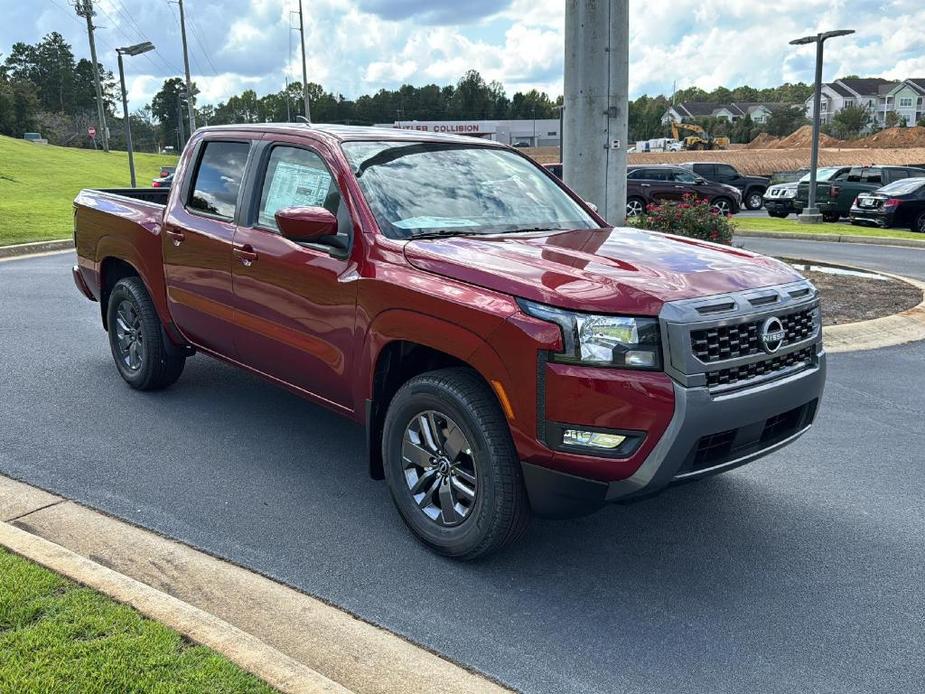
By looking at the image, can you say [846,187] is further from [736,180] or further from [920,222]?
[736,180]

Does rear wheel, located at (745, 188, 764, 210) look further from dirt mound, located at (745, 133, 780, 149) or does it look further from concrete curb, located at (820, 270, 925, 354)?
dirt mound, located at (745, 133, 780, 149)

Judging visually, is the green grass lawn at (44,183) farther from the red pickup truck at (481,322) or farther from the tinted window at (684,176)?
the tinted window at (684,176)

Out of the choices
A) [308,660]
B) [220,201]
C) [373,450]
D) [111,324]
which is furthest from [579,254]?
[111,324]

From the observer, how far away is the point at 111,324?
21.6 ft

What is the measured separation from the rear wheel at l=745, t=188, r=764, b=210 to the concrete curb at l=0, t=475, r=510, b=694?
95.1 feet

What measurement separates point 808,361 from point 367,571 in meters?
2.20

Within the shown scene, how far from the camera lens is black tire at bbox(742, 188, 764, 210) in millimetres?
29922

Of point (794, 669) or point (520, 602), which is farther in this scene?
point (520, 602)

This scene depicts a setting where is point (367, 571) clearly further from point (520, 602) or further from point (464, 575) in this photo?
point (520, 602)

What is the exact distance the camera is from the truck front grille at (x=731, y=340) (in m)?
3.27

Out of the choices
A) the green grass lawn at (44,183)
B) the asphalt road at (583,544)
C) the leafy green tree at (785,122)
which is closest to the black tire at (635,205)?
the green grass lawn at (44,183)

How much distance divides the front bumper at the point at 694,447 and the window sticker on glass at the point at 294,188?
2018 mm

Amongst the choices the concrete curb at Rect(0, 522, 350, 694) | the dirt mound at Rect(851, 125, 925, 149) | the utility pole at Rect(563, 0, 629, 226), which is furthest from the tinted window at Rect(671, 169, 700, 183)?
the dirt mound at Rect(851, 125, 925, 149)

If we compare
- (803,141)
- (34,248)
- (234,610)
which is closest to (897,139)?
(803,141)
